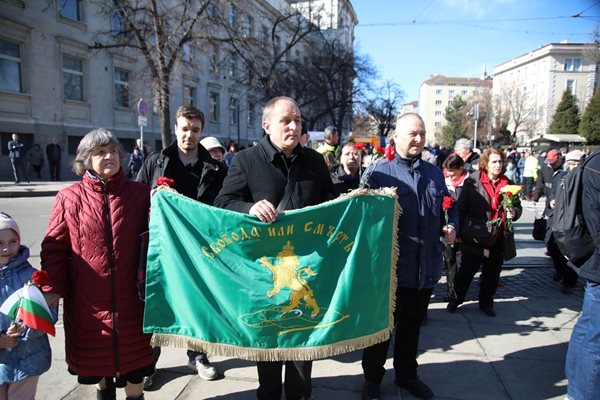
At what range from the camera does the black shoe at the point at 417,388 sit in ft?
10.1

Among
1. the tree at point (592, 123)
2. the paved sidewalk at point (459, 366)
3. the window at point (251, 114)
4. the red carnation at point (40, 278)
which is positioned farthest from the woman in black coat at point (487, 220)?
the tree at point (592, 123)

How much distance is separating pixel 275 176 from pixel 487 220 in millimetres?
3090

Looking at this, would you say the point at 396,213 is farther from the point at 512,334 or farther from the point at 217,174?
the point at 512,334

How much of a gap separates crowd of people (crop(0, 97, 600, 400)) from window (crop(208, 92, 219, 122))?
3241cm

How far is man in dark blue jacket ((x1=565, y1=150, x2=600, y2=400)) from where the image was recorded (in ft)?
8.61

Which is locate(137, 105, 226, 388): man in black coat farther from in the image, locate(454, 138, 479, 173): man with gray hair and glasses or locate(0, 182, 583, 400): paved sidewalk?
locate(454, 138, 479, 173): man with gray hair and glasses

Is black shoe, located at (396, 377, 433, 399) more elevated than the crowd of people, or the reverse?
the crowd of people

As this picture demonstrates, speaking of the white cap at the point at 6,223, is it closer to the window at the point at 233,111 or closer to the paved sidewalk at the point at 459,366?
the paved sidewalk at the point at 459,366

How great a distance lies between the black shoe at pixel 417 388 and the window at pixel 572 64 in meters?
85.8

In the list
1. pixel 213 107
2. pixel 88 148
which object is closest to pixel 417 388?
pixel 88 148

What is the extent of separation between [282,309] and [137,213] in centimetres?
110

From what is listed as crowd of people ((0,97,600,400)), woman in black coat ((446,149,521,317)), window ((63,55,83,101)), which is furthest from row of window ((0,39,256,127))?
woman in black coat ((446,149,521,317))

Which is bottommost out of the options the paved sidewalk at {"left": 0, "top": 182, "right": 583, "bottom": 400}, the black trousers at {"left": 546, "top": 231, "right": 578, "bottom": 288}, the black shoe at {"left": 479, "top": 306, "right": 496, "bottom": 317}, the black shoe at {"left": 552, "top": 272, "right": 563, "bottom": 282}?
the paved sidewalk at {"left": 0, "top": 182, "right": 583, "bottom": 400}

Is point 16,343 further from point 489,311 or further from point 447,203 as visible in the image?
point 489,311
